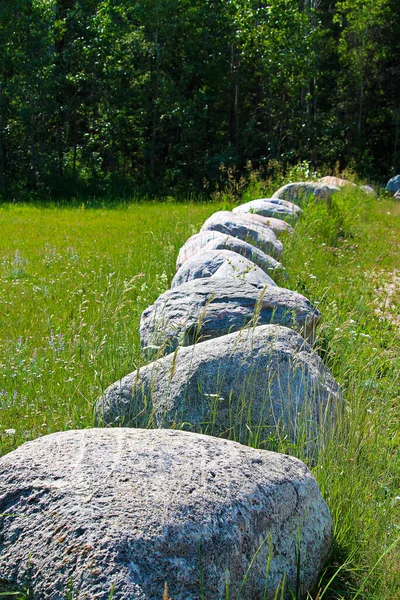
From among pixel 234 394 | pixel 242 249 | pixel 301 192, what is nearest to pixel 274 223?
pixel 242 249

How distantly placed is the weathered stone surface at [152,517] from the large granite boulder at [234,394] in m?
0.68

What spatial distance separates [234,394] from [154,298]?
3.14 metres

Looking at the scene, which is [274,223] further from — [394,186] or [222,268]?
[394,186]

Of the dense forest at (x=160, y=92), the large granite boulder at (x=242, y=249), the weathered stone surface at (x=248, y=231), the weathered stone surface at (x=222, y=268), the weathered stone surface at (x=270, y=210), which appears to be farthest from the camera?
the dense forest at (x=160, y=92)

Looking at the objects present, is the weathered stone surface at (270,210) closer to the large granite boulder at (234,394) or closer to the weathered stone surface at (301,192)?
the weathered stone surface at (301,192)

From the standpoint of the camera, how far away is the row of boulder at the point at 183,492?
6.26 ft

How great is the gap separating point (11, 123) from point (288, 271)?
11.8 m

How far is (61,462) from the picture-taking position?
220cm

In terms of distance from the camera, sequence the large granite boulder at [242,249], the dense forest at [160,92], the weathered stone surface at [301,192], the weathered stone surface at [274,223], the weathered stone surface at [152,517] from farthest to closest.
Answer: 1. the dense forest at [160,92]
2. the weathered stone surface at [301,192]
3. the weathered stone surface at [274,223]
4. the large granite boulder at [242,249]
5. the weathered stone surface at [152,517]

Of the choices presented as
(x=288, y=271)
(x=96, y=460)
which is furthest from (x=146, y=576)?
(x=288, y=271)

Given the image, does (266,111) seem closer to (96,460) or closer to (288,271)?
(288,271)

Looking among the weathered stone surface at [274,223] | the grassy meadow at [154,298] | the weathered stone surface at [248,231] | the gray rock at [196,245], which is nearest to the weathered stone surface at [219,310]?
the grassy meadow at [154,298]

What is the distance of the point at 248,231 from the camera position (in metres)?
7.43

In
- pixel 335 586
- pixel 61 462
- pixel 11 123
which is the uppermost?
pixel 11 123
